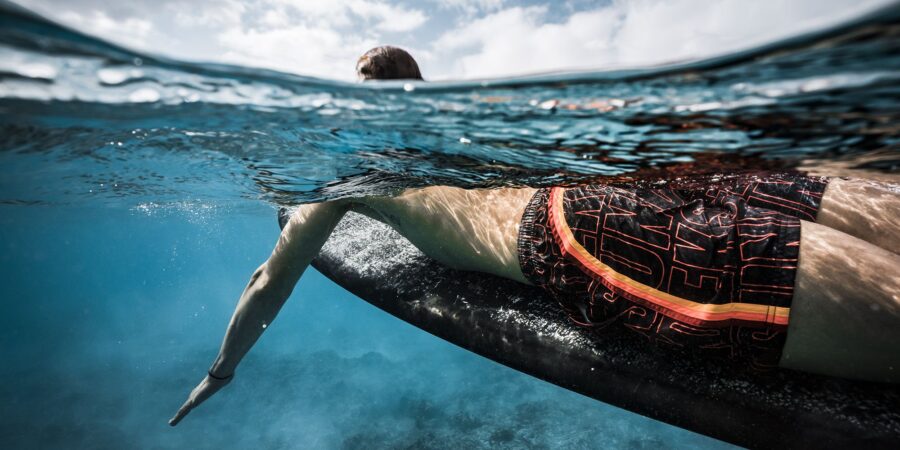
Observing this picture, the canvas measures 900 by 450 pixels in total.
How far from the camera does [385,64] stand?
8.42 feet

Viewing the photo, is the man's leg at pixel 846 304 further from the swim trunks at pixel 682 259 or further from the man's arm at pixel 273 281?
the man's arm at pixel 273 281

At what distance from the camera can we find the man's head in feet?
8.35

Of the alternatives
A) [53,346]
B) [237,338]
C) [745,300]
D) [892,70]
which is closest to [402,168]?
[237,338]

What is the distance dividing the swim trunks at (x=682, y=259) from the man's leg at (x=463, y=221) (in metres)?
0.34

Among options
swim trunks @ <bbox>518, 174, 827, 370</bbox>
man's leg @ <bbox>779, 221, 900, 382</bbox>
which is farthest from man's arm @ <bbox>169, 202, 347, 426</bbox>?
man's leg @ <bbox>779, 221, 900, 382</bbox>

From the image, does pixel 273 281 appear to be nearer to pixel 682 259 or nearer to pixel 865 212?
pixel 682 259

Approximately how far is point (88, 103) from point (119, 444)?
1101 centimetres

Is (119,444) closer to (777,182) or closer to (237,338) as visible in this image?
(237,338)

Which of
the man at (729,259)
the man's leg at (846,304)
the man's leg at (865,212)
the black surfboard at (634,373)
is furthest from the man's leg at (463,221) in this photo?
the man's leg at (865,212)

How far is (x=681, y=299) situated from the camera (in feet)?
6.84

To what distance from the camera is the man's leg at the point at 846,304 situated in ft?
5.96

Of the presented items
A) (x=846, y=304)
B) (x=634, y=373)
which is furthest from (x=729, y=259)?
(x=634, y=373)

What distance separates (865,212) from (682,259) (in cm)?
132

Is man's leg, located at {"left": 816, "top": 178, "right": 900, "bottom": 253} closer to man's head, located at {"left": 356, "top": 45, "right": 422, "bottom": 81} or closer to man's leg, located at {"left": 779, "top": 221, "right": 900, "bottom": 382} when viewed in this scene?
man's leg, located at {"left": 779, "top": 221, "right": 900, "bottom": 382}
